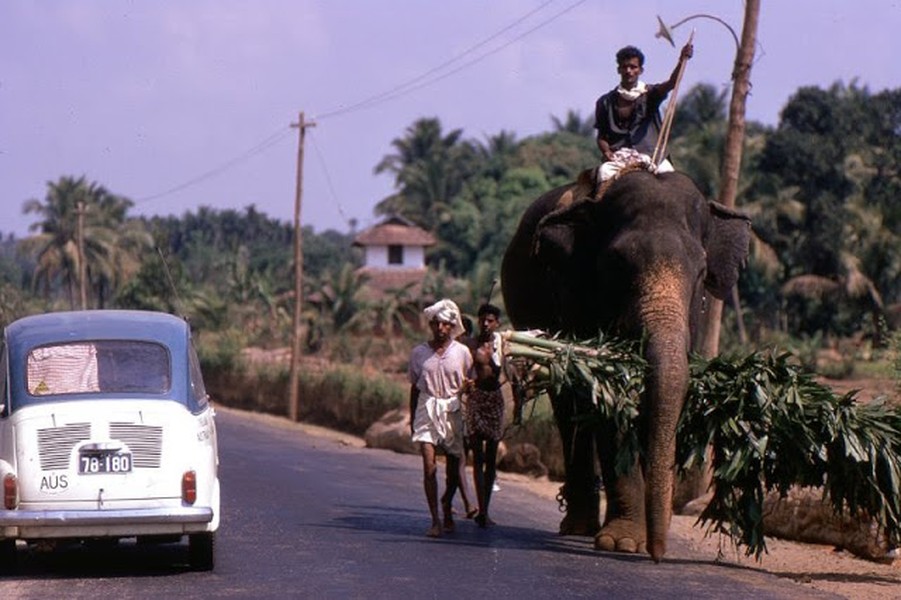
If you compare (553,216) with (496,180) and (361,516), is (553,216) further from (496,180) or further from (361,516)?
(496,180)

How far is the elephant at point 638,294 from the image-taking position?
1242cm

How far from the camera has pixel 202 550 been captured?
39.6ft

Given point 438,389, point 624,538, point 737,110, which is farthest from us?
point 737,110

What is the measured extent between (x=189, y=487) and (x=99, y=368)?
46.3 inches

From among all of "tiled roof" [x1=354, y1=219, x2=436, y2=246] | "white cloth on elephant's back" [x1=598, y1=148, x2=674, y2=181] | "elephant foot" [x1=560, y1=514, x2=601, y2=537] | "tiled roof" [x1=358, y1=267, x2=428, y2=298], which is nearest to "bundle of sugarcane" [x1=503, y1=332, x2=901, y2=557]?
"white cloth on elephant's back" [x1=598, y1=148, x2=674, y2=181]

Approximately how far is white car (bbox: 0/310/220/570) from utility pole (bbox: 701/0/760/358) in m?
9.62

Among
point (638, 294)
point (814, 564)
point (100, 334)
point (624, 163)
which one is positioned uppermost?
point (624, 163)

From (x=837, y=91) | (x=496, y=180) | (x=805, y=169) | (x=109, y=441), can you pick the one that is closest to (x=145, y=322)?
(x=109, y=441)

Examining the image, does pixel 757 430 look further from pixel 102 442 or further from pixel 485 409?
pixel 102 442

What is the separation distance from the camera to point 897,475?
12812mm

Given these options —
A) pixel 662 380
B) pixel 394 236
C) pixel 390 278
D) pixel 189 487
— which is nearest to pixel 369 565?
pixel 189 487

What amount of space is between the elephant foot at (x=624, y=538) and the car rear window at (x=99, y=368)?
12.2 ft

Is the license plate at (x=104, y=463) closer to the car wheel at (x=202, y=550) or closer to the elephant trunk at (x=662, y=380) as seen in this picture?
the car wheel at (x=202, y=550)

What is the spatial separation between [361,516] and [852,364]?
38480 mm
